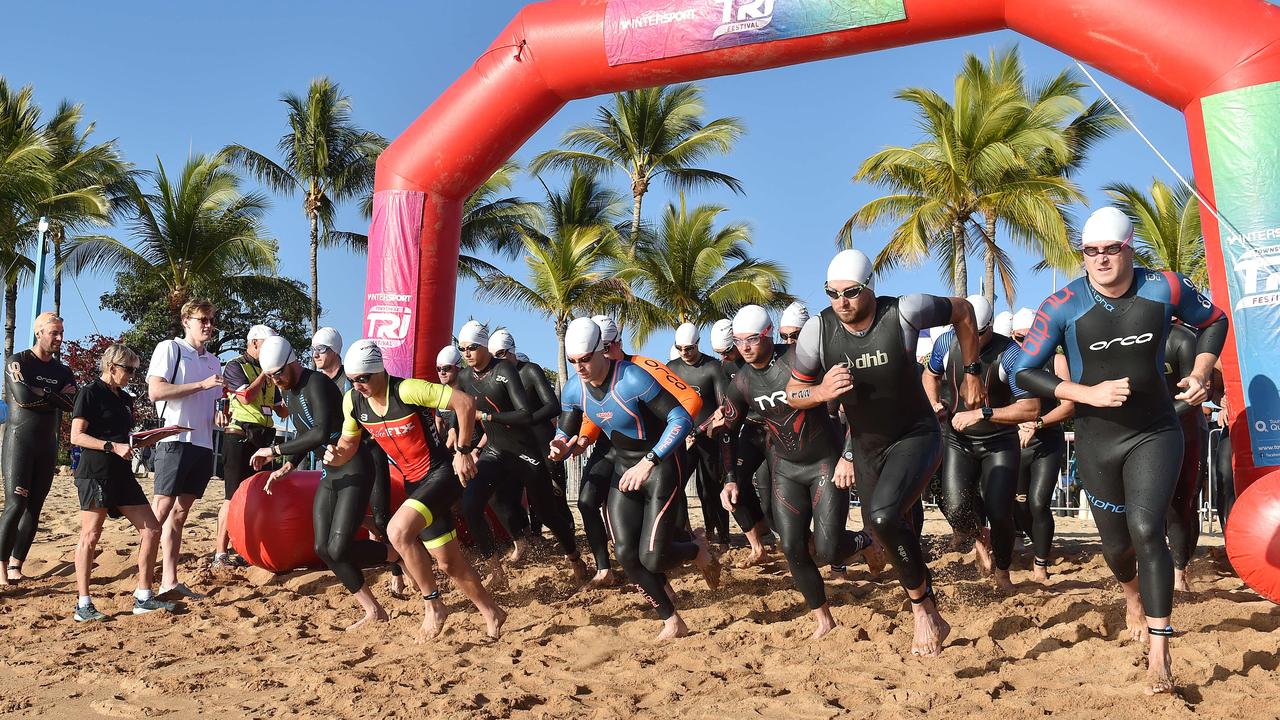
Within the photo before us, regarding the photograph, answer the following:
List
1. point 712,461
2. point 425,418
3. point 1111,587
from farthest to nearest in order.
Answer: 1. point 712,461
2. point 1111,587
3. point 425,418

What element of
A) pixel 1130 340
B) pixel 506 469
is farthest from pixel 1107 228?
pixel 506 469

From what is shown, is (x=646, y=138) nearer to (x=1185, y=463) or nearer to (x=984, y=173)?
(x=984, y=173)

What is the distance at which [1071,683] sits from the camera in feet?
16.1

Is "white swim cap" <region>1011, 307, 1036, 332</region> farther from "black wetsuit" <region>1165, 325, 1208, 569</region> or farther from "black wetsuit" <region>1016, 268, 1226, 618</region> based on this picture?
"black wetsuit" <region>1016, 268, 1226, 618</region>

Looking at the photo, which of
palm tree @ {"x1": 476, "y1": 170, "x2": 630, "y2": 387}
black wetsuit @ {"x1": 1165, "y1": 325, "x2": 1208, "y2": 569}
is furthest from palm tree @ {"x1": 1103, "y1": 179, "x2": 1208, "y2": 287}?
black wetsuit @ {"x1": 1165, "y1": 325, "x2": 1208, "y2": 569}

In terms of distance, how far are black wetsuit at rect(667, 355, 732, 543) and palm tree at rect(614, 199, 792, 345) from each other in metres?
18.2

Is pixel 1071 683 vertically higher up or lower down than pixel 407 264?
lower down

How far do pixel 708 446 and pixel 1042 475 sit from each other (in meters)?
3.08

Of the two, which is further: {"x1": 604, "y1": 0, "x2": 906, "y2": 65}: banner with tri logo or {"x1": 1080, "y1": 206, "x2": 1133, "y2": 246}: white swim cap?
{"x1": 604, "y1": 0, "x2": 906, "y2": 65}: banner with tri logo

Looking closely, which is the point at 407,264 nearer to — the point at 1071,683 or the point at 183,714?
the point at 183,714

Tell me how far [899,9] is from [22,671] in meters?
7.63

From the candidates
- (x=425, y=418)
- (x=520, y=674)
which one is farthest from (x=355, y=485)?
(x=520, y=674)

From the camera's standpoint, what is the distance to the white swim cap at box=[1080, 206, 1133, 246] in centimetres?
483

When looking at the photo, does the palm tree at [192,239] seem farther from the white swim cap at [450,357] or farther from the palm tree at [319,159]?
the white swim cap at [450,357]
